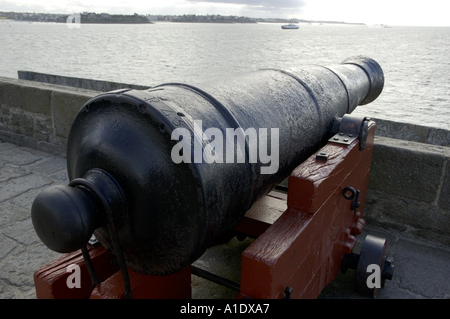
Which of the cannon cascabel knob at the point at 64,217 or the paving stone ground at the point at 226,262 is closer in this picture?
the cannon cascabel knob at the point at 64,217

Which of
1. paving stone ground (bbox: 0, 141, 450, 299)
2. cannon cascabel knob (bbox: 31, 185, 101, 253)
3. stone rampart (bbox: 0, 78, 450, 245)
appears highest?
cannon cascabel knob (bbox: 31, 185, 101, 253)

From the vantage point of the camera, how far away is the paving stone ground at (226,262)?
226 centimetres

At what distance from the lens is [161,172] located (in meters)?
1.20

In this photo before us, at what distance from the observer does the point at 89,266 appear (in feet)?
4.58

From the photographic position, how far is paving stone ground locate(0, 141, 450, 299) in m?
2.26

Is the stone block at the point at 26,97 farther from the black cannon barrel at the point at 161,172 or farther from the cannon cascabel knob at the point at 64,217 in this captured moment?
the cannon cascabel knob at the point at 64,217

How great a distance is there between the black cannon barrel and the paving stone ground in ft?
3.35

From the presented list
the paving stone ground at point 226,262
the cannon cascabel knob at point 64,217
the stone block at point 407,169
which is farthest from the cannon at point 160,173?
the stone block at point 407,169

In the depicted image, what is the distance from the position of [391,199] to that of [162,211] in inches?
85.2

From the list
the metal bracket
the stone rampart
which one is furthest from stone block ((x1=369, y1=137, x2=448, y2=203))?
the metal bracket

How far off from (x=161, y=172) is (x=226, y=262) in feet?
4.81

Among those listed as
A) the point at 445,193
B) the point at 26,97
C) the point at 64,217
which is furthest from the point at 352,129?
the point at 26,97

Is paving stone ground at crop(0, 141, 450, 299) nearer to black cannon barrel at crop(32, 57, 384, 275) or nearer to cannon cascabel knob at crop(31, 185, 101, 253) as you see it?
black cannon barrel at crop(32, 57, 384, 275)
